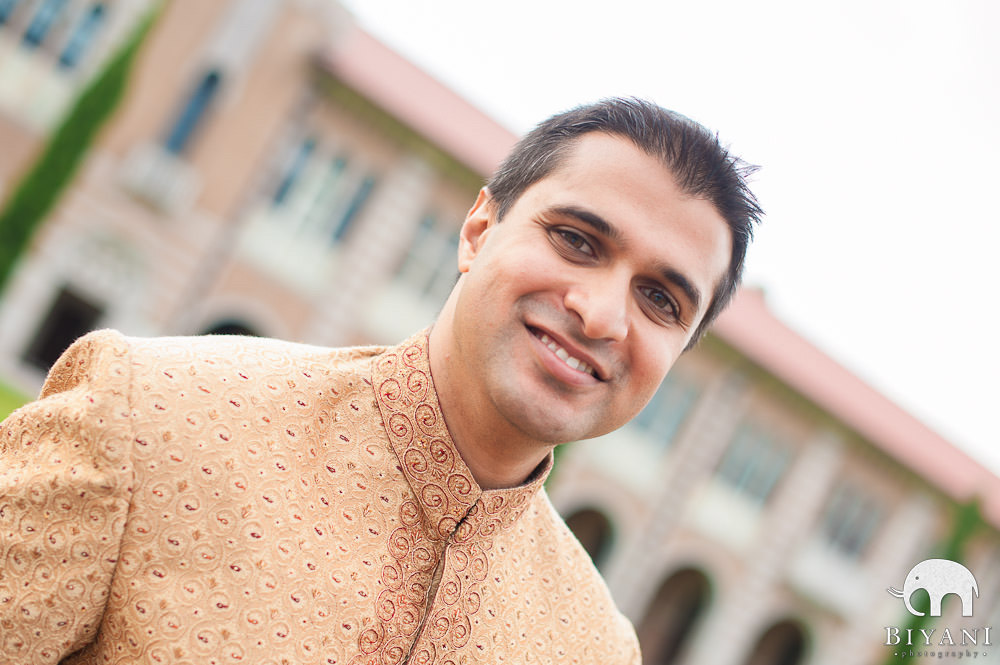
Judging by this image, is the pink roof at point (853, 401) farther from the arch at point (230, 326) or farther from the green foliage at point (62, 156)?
the green foliage at point (62, 156)

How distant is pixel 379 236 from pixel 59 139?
5.26 metres

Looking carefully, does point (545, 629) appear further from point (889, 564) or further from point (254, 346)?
point (889, 564)

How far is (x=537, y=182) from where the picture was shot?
1645 mm

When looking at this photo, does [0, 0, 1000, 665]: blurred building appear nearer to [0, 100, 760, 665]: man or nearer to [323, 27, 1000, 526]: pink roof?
[323, 27, 1000, 526]: pink roof

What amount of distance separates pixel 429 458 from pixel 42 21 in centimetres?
1478

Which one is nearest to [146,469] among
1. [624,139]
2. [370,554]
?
[370,554]

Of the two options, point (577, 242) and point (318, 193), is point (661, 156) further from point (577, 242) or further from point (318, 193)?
point (318, 193)

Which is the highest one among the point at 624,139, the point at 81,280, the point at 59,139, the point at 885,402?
the point at 885,402

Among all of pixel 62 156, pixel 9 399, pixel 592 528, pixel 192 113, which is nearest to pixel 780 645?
pixel 592 528

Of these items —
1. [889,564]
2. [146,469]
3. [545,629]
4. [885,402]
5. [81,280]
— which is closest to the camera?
[146,469]

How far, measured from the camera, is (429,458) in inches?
63.1

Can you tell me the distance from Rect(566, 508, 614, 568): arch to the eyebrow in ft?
49.5

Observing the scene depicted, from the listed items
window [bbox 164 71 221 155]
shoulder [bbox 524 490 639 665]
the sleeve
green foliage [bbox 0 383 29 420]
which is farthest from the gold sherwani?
window [bbox 164 71 221 155]

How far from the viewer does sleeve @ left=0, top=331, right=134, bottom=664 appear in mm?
1218
